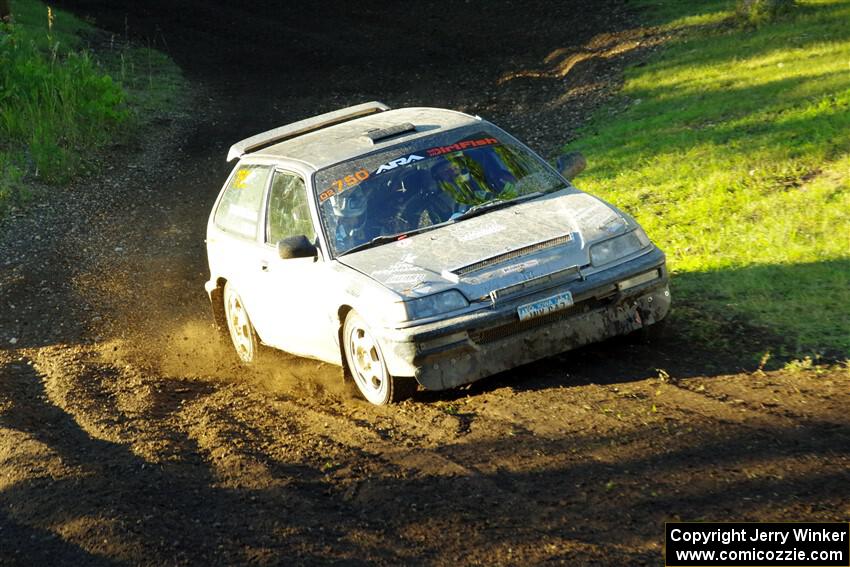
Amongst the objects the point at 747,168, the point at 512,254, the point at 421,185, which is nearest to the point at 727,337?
the point at 512,254

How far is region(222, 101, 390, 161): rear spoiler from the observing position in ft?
29.8


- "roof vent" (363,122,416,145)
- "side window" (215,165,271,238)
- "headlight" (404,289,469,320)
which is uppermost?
"roof vent" (363,122,416,145)

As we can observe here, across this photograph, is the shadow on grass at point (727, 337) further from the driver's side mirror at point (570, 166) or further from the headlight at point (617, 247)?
the driver's side mirror at point (570, 166)

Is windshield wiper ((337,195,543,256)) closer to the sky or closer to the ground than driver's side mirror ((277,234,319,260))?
closer to the sky

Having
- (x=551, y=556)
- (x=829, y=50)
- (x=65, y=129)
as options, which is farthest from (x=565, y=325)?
(x=65, y=129)

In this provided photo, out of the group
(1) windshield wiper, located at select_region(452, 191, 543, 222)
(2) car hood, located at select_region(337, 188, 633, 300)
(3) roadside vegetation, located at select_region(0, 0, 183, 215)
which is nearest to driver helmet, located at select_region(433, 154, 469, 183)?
(1) windshield wiper, located at select_region(452, 191, 543, 222)

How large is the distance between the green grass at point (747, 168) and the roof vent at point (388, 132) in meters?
2.44

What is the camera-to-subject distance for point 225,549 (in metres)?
5.24

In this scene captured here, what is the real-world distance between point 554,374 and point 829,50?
10010 mm

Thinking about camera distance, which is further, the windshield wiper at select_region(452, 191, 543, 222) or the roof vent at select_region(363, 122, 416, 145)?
the roof vent at select_region(363, 122, 416, 145)

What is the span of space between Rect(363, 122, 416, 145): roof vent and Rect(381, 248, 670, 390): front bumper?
202cm

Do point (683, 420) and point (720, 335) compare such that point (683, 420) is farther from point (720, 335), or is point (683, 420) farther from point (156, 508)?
point (156, 508)

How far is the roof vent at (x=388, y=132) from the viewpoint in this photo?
8227mm

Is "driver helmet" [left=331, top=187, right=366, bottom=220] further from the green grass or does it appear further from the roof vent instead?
the green grass
